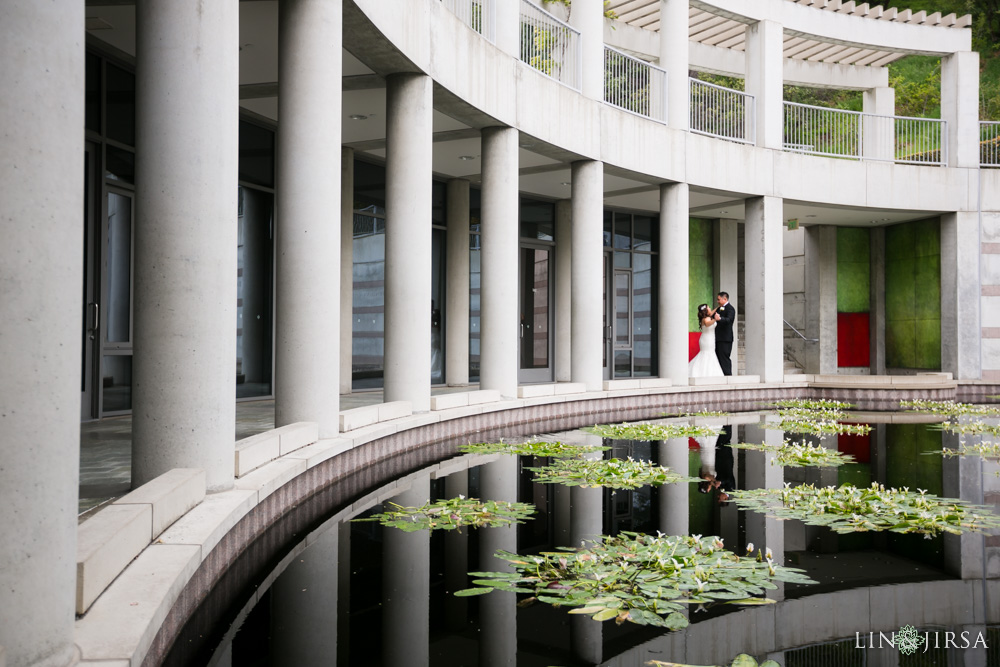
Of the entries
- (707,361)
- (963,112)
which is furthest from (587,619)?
(963,112)

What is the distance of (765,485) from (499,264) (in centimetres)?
625

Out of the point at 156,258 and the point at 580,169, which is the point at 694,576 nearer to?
the point at 156,258

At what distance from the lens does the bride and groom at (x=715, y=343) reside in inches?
728

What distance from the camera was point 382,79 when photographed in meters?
11.0

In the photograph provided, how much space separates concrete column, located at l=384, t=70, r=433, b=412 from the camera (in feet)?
33.4

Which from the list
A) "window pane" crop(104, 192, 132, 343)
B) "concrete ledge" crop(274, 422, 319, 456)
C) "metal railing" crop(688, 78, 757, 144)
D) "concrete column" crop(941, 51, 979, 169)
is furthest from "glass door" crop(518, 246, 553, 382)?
"concrete ledge" crop(274, 422, 319, 456)

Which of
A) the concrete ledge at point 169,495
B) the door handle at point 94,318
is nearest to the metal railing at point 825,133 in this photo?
the door handle at point 94,318

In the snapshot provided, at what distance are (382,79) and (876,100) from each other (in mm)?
19015

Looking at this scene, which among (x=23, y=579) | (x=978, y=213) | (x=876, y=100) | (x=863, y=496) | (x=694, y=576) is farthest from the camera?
(x=876, y=100)

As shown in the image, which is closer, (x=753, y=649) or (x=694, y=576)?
(x=753, y=649)

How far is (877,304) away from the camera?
25625 millimetres

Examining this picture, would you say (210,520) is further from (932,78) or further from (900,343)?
(932,78)

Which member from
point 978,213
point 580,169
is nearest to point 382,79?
point 580,169

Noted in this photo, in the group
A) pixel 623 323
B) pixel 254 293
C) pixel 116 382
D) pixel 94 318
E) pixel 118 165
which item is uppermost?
pixel 118 165
